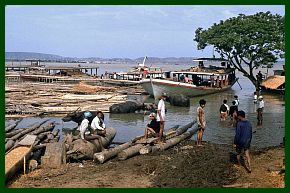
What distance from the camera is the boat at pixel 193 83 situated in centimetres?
3284

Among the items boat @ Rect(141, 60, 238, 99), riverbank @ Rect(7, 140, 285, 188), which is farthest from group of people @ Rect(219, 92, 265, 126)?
boat @ Rect(141, 60, 238, 99)

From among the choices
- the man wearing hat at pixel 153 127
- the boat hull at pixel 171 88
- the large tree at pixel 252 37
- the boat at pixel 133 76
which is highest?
the large tree at pixel 252 37

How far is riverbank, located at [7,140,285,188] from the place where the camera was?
31.5 feet

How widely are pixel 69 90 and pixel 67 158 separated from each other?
23523 millimetres

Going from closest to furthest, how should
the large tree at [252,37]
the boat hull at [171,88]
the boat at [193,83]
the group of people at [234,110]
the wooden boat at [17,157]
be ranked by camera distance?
the wooden boat at [17,157], the group of people at [234,110], the boat hull at [171,88], the boat at [193,83], the large tree at [252,37]

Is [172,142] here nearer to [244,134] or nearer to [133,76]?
[244,134]

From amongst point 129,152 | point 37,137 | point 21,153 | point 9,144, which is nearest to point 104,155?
point 129,152

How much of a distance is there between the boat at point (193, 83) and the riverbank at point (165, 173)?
2010 cm

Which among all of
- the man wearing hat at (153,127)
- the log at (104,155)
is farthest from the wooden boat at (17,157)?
the man wearing hat at (153,127)

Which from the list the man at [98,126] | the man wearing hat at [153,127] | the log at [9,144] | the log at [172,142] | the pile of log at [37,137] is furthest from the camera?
the man wearing hat at [153,127]

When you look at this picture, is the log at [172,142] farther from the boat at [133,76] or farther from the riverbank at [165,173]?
the boat at [133,76]

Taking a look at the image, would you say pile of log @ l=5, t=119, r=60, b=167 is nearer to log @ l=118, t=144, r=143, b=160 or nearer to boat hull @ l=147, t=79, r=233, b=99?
log @ l=118, t=144, r=143, b=160

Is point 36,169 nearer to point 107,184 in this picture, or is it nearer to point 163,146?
point 107,184
